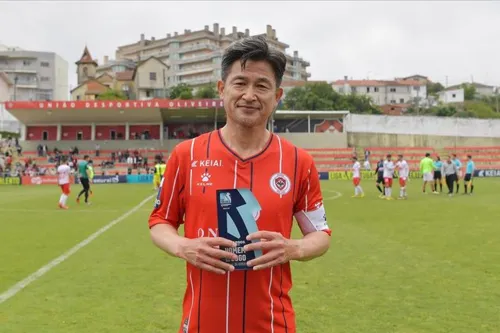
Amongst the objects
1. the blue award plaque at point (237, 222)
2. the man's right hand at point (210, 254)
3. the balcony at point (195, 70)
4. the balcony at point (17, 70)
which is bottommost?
the man's right hand at point (210, 254)

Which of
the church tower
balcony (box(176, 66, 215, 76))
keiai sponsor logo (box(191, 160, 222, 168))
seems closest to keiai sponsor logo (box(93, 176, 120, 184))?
keiai sponsor logo (box(191, 160, 222, 168))

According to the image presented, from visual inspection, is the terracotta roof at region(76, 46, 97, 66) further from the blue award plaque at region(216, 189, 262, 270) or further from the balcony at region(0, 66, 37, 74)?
the blue award plaque at region(216, 189, 262, 270)

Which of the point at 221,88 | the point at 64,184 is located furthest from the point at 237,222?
the point at 64,184

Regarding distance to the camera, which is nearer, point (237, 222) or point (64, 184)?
point (237, 222)

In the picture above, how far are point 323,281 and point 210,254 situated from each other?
5.36m

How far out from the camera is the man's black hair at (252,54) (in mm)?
2209

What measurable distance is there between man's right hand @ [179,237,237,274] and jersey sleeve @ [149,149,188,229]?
32 cm

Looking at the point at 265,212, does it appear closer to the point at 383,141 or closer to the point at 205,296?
the point at 205,296

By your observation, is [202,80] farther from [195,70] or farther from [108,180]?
[108,180]

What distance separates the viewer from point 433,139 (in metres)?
54.8

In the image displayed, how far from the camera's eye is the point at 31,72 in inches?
3615

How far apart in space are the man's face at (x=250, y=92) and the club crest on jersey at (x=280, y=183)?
25cm

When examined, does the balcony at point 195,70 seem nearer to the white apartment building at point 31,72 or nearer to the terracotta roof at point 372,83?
the white apartment building at point 31,72


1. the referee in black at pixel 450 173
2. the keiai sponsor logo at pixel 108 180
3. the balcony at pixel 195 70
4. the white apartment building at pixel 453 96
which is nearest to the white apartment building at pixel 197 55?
the balcony at pixel 195 70
